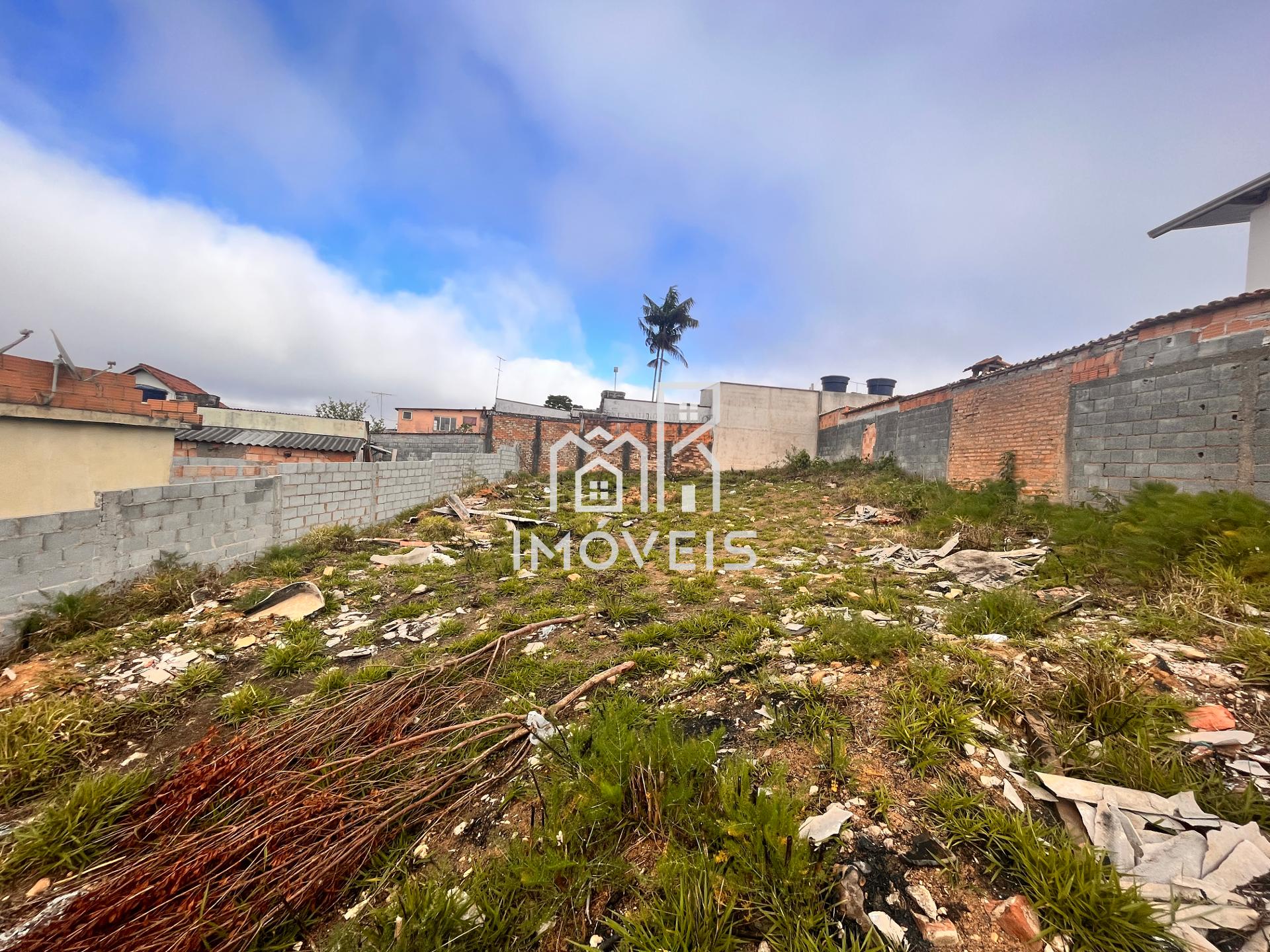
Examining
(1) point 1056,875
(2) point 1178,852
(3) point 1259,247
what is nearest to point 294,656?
(1) point 1056,875

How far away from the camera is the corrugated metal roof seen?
340 inches

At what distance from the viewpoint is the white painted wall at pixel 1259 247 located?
8375mm

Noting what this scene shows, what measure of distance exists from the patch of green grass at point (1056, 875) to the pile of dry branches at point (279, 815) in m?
1.87

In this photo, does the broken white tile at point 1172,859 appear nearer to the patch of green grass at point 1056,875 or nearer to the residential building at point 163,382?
the patch of green grass at point 1056,875

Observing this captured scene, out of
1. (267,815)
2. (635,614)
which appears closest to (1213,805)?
(635,614)

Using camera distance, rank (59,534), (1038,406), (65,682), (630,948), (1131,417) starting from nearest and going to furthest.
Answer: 1. (630,948)
2. (65,682)
3. (59,534)
4. (1131,417)
5. (1038,406)

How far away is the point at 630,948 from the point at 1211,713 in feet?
8.82

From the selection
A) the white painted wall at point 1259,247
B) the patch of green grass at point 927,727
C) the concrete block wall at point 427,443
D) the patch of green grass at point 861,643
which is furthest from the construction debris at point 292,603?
the white painted wall at point 1259,247

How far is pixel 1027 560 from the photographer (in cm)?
464

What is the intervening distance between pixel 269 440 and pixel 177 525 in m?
5.93

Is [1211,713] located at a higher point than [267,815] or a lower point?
higher

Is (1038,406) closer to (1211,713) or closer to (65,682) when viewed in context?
(1211,713)

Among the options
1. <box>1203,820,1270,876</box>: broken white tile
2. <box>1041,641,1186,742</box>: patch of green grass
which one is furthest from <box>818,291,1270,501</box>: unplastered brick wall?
<box>1203,820,1270,876</box>: broken white tile

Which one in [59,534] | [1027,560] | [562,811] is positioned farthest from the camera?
[1027,560]
